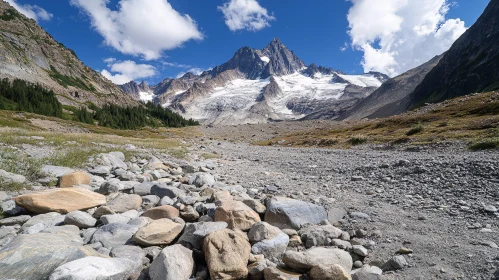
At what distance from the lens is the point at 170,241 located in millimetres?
6297

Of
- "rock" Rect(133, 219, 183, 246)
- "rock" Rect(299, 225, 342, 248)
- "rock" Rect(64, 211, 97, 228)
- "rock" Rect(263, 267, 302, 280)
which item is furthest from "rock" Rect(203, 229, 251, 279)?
"rock" Rect(64, 211, 97, 228)

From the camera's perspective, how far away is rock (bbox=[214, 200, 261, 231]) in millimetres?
7070

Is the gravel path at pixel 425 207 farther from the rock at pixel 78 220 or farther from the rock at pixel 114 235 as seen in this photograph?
the rock at pixel 78 220

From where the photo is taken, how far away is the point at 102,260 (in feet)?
15.4

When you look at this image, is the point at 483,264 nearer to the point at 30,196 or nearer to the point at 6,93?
the point at 30,196

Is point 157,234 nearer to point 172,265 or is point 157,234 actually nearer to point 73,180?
point 172,265

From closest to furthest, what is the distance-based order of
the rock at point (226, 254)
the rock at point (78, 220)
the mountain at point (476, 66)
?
the rock at point (226, 254) < the rock at point (78, 220) < the mountain at point (476, 66)

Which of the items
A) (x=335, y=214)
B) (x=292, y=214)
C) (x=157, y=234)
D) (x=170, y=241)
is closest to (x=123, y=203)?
(x=157, y=234)

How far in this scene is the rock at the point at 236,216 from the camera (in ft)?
23.2

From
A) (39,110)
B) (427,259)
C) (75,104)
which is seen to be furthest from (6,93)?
Answer: (427,259)

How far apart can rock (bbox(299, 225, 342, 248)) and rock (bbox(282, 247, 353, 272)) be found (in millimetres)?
737

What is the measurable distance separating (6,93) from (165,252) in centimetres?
17364

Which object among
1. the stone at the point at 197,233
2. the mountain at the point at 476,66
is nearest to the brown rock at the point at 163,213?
the stone at the point at 197,233

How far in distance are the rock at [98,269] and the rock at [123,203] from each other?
3831 mm
